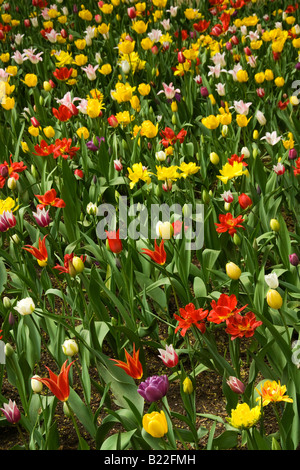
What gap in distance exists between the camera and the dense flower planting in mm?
1644

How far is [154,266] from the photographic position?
2293 millimetres

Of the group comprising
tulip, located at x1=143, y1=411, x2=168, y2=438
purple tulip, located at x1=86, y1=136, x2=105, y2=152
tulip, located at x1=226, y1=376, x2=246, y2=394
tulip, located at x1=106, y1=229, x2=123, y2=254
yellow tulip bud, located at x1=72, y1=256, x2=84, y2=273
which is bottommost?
tulip, located at x1=143, y1=411, x2=168, y2=438

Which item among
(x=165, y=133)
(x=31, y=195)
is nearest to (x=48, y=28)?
(x=31, y=195)

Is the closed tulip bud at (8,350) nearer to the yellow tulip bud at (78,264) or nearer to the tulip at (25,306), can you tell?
the tulip at (25,306)

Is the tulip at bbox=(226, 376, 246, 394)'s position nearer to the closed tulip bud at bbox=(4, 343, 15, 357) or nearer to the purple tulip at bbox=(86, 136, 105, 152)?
the closed tulip bud at bbox=(4, 343, 15, 357)

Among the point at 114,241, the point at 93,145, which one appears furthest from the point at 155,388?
the point at 93,145

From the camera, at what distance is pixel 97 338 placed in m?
1.96

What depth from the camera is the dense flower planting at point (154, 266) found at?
5.39 ft

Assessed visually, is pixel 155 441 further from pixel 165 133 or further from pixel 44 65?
pixel 44 65

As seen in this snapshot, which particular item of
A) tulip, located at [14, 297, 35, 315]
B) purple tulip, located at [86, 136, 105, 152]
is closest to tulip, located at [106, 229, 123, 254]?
tulip, located at [14, 297, 35, 315]

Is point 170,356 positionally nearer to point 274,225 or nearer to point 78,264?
point 78,264

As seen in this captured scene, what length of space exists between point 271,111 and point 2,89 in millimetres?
1496

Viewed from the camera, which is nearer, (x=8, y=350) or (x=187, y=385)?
(x=187, y=385)

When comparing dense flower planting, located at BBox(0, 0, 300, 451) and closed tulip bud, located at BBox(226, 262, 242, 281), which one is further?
closed tulip bud, located at BBox(226, 262, 242, 281)
